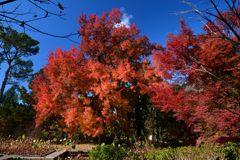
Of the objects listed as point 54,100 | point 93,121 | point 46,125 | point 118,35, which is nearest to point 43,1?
point 93,121

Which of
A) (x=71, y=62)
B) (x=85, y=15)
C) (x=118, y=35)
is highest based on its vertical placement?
(x=85, y=15)

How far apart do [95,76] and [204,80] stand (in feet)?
20.5

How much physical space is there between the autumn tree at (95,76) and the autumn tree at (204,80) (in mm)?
3143

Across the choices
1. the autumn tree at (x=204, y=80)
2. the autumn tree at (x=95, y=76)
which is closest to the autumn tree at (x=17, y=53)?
the autumn tree at (x=95, y=76)

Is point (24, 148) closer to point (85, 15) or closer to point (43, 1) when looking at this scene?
point (43, 1)

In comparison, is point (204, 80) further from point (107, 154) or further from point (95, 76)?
point (95, 76)

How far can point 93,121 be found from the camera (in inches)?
347

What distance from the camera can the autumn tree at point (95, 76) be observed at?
918 cm

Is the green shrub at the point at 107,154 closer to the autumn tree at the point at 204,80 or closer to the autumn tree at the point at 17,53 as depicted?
the autumn tree at the point at 204,80

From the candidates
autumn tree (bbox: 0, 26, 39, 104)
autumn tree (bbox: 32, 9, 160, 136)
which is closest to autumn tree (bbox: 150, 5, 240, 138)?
autumn tree (bbox: 32, 9, 160, 136)

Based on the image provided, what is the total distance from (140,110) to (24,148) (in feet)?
28.7

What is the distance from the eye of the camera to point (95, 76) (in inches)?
363

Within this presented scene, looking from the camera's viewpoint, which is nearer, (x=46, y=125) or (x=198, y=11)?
(x=198, y=11)

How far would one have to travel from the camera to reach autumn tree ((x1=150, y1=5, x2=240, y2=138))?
533 cm
